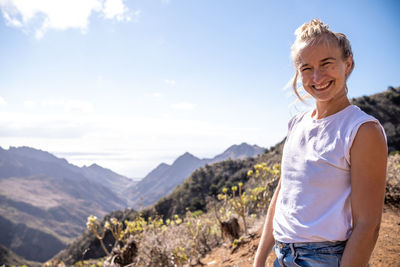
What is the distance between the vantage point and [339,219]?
83 cm

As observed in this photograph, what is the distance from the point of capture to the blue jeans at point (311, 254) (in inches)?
33.0

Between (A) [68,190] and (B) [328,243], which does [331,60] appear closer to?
A: (B) [328,243]

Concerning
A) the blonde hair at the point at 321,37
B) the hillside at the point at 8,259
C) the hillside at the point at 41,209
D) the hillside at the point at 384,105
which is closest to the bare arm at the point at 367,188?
the blonde hair at the point at 321,37

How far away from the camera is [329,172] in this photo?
862mm

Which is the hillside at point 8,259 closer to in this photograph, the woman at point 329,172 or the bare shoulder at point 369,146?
the woman at point 329,172

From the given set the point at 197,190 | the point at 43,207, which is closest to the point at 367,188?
the point at 197,190

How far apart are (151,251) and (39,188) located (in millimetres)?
197781

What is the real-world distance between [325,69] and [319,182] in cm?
41

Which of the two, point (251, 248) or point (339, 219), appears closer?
point (339, 219)

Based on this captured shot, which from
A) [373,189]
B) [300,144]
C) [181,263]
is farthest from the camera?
[181,263]

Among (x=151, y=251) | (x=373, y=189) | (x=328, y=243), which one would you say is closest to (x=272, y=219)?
(x=328, y=243)

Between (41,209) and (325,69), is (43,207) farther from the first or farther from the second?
(325,69)

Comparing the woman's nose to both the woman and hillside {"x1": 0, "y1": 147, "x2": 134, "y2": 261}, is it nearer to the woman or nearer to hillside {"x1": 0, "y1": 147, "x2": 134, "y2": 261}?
the woman

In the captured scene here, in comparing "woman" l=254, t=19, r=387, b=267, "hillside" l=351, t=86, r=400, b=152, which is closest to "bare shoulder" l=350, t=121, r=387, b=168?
"woman" l=254, t=19, r=387, b=267
